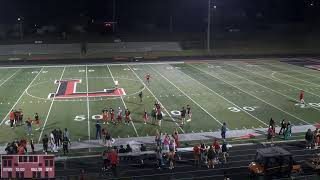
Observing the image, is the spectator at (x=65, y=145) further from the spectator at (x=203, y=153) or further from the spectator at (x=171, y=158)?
the spectator at (x=203, y=153)

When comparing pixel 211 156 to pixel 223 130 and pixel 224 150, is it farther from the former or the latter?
pixel 223 130

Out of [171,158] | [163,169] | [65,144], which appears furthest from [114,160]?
[65,144]

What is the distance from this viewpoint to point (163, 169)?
61.6 feet

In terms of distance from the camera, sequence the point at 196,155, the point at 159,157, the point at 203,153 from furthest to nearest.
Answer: the point at 203,153 → the point at 196,155 → the point at 159,157

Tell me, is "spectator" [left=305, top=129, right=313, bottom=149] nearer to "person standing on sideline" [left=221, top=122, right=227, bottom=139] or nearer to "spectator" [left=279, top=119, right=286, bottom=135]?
"spectator" [left=279, top=119, right=286, bottom=135]

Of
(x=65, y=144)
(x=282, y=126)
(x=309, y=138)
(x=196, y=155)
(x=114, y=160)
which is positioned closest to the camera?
(x=114, y=160)

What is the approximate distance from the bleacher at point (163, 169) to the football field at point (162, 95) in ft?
12.1

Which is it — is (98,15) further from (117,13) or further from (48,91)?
(48,91)

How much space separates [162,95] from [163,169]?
49.5ft

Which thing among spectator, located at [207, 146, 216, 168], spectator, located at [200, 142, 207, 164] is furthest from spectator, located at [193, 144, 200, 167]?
spectator, located at [207, 146, 216, 168]

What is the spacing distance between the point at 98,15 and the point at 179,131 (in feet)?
174

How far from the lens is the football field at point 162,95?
25719 millimetres

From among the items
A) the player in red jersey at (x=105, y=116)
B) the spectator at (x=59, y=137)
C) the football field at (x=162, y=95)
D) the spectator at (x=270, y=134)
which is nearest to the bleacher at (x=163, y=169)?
the spectator at (x=270, y=134)

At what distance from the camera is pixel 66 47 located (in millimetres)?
61906
